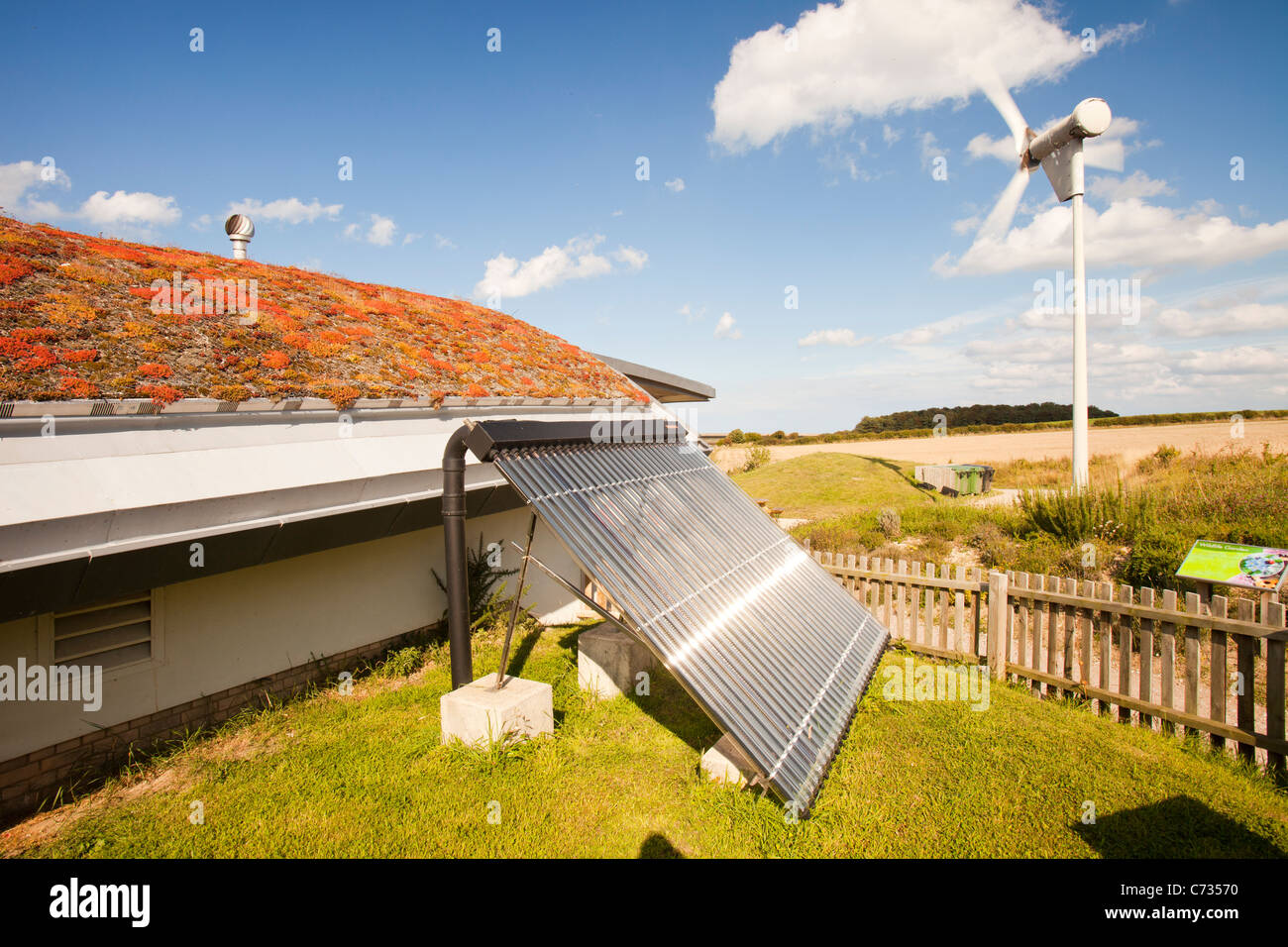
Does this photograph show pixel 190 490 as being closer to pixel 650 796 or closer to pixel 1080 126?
pixel 650 796

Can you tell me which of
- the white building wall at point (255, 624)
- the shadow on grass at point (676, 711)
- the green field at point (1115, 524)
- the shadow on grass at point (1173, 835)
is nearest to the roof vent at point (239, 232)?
the white building wall at point (255, 624)

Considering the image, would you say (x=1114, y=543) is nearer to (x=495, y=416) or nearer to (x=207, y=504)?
(x=495, y=416)

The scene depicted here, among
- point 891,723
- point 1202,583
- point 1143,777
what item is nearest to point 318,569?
point 891,723

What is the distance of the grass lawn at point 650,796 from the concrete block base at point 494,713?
0.45ft

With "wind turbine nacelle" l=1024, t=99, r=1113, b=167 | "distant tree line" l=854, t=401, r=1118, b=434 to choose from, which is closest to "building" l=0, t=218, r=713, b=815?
"wind turbine nacelle" l=1024, t=99, r=1113, b=167

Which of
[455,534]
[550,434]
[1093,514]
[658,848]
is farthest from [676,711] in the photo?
[1093,514]

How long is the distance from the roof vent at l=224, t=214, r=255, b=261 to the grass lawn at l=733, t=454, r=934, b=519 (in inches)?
515

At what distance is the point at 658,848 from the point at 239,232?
41.1 feet

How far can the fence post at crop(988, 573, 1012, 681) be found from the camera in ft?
23.2

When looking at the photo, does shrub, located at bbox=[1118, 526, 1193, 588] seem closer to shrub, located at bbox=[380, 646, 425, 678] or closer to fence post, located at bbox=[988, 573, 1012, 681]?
fence post, located at bbox=[988, 573, 1012, 681]

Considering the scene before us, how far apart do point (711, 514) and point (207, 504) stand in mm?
4196

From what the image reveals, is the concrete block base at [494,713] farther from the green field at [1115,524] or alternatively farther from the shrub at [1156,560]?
the shrub at [1156,560]

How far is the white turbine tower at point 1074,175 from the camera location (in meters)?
14.9

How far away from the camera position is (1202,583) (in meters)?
7.68
